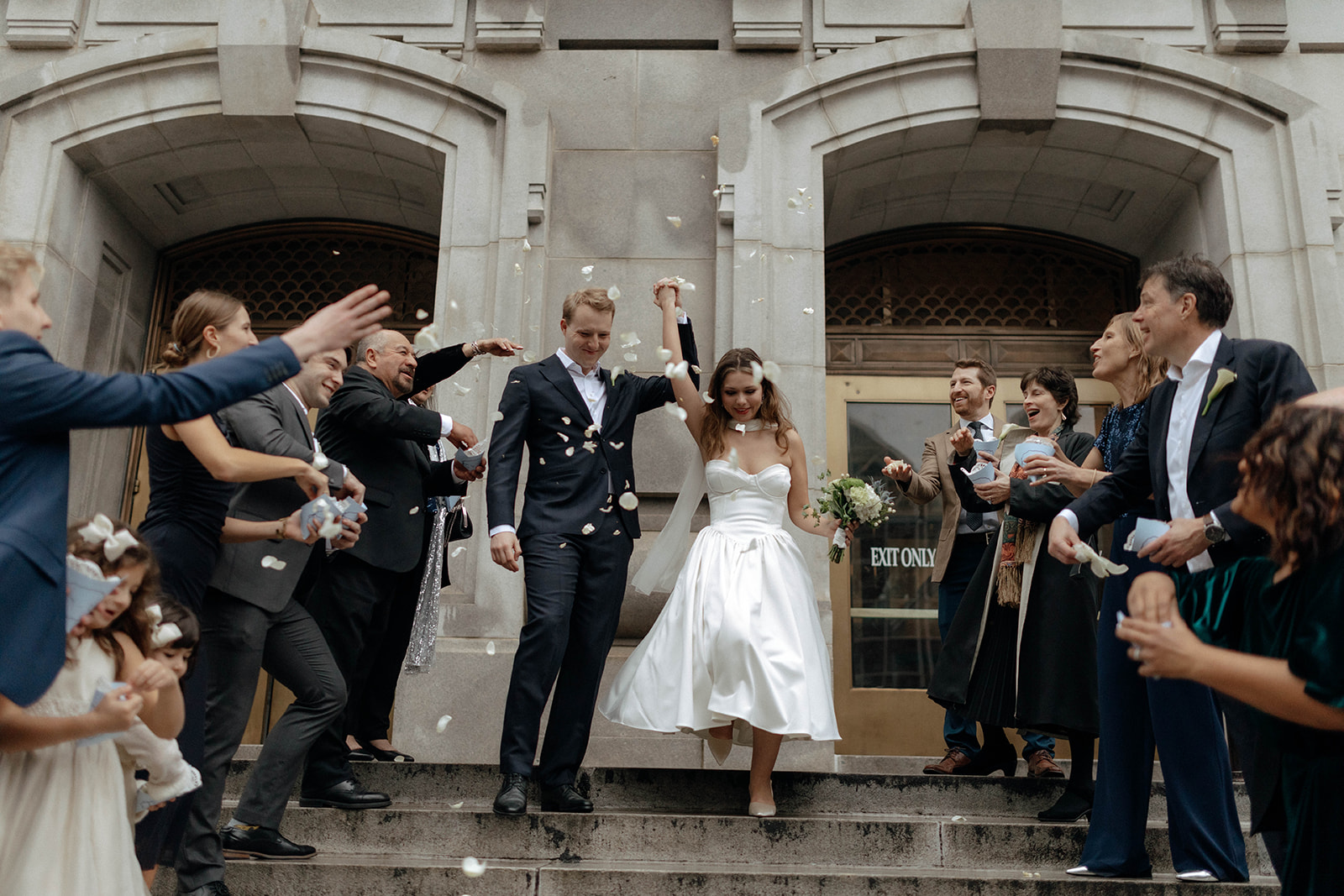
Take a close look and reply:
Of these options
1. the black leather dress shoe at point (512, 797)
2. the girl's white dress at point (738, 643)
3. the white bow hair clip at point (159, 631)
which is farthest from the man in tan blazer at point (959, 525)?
the white bow hair clip at point (159, 631)

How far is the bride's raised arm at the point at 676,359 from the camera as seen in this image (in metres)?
5.30

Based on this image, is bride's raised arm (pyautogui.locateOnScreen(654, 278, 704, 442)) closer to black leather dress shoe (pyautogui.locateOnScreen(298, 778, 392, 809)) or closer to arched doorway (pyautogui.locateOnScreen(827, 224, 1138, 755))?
black leather dress shoe (pyautogui.locateOnScreen(298, 778, 392, 809))

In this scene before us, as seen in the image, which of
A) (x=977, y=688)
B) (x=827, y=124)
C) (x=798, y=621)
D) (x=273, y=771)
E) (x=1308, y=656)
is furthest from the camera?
(x=827, y=124)

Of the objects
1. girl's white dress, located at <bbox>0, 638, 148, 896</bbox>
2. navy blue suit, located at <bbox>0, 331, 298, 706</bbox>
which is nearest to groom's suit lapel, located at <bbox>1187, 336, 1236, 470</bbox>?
navy blue suit, located at <bbox>0, 331, 298, 706</bbox>

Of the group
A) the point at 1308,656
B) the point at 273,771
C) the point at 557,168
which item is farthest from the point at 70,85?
the point at 1308,656

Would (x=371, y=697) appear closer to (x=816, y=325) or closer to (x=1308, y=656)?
(x=816, y=325)

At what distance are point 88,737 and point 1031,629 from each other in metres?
3.89

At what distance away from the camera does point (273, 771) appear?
13.5ft

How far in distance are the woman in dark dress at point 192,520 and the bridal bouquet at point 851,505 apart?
2.42m

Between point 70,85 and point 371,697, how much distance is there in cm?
507

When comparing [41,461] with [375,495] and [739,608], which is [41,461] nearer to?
[375,495]

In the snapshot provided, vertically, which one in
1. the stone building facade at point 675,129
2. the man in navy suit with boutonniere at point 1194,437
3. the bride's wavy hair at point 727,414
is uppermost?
the stone building facade at point 675,129

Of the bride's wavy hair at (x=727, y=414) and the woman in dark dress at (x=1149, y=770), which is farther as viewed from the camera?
the bride's wavy hair at (x=727, y=414)

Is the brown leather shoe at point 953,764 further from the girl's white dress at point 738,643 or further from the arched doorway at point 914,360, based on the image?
the arched doorway at point 914,360
